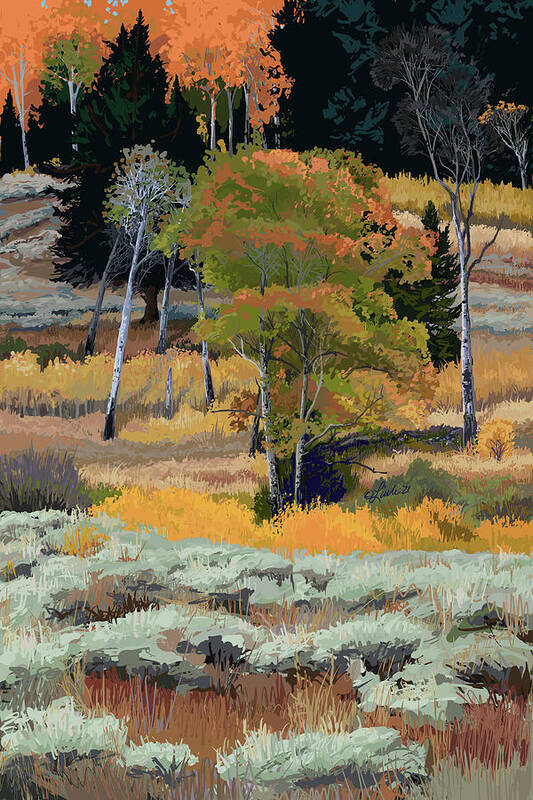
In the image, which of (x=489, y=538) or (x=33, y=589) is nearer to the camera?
(x=33, y=589)

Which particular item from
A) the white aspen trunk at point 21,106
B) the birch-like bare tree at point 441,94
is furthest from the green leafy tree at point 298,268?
→ the white aspen trunk at point 21,106

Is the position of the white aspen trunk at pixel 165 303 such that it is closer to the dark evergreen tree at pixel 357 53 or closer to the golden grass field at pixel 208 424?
the golden grass field at pixel 208 424

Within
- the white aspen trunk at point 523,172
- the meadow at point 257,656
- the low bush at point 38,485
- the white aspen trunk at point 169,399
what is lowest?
the white aspen trunk at point 169,399

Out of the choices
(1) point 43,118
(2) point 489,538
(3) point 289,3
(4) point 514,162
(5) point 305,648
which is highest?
(3) point 289,3

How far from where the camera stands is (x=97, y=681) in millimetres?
4645

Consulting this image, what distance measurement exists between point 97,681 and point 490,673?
7.10 feet

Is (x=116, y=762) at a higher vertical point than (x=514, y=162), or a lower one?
lower

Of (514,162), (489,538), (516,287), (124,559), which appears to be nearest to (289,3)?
(514,162)

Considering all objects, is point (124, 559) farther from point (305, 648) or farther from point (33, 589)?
point (305, 648)

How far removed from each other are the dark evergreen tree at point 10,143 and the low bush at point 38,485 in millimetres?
42000

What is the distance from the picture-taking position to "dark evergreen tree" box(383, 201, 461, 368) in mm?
25594

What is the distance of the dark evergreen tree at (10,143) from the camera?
5181 cm

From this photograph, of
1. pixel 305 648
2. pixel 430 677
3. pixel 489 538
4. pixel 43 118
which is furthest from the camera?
pixel 43 118

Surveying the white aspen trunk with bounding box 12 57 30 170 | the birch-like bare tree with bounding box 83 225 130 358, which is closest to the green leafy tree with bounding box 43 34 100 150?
the white aspen trunk with bounding box 12 57 30 170
